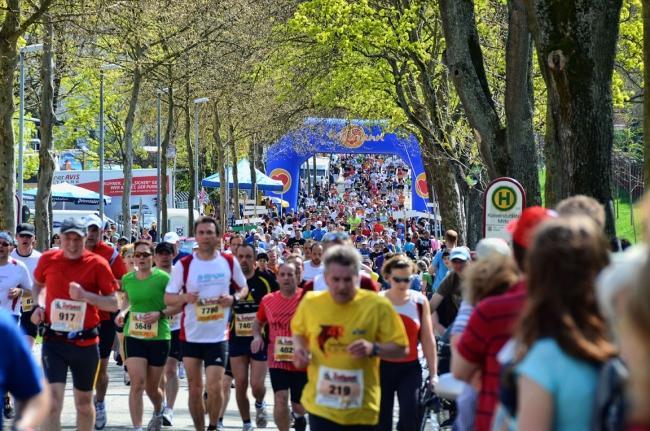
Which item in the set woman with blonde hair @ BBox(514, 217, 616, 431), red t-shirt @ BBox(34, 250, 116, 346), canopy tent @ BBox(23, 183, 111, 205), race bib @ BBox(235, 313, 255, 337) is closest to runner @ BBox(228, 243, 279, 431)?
race bib @ BBox(235, 313, 255, 337)

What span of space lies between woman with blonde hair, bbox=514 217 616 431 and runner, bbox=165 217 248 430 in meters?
7.60

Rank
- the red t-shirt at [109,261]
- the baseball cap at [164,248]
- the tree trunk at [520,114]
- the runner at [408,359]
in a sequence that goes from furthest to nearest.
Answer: the tree trunk at [520,114] < the baseball cap at [164,248] < the red t-shirt at [109,261] < the runner at [408,359]

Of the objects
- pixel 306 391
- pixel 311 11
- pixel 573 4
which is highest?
pixel 311 11

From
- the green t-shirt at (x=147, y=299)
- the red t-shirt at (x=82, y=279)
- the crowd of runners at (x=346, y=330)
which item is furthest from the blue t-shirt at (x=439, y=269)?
the red t-shirt at (x=82, y=279)

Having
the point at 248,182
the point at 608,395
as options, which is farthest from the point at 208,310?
the point at 248,182

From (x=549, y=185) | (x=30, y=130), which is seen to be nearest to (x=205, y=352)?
(x=549, y=185)

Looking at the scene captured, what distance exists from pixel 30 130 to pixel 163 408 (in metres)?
39.4

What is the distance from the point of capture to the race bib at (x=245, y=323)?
1305 centimetres

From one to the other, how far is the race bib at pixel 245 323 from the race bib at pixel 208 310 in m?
1.14

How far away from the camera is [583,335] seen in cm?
414

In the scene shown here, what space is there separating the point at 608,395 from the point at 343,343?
353 cm

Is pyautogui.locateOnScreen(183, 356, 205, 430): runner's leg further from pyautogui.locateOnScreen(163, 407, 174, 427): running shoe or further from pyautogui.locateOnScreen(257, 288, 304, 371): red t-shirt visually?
pyautogui.locateOnScreen(163, 407, 174, 427): running shoe

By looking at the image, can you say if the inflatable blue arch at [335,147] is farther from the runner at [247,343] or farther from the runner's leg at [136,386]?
the runner's leg at [136,386]

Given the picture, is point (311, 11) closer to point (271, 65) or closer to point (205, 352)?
point (271, 65)
